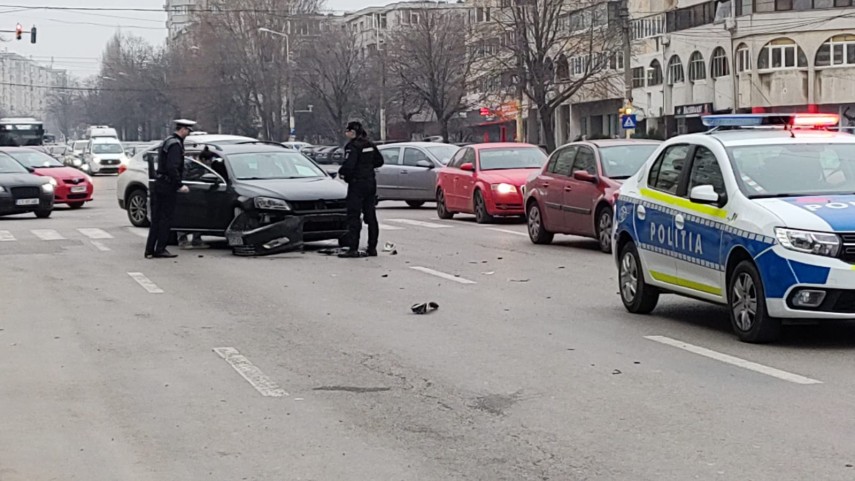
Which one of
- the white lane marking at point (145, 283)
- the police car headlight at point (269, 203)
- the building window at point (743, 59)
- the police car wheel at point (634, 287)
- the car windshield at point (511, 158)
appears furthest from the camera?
the building window at point (743, 59)

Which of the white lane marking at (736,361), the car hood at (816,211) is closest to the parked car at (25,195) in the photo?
the white lane marking at (736,361)

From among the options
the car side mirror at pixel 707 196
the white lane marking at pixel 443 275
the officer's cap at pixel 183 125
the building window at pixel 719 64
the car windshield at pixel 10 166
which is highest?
the building window at pixel 719 64

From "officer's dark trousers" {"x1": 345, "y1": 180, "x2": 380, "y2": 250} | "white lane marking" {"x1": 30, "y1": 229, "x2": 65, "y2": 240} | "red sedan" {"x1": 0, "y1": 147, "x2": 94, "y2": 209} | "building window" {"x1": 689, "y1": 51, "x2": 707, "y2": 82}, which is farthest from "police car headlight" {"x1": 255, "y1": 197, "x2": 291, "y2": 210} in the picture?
"building window" {"x1": 689, "y1": 51, "x2": 707, "y2": 82}

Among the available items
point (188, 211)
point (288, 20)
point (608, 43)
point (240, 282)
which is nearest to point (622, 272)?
point (240, 282)

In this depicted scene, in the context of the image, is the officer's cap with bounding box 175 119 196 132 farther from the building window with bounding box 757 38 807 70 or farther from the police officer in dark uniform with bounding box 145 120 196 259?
the building window with bounding box 757 38 807 70

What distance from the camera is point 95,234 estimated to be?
23.5m

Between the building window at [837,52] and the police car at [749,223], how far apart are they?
5102 cm

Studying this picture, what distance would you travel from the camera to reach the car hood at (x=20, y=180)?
28809 millimetres

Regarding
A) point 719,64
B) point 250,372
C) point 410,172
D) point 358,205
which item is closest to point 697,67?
point 719,64

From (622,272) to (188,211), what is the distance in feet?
29.3

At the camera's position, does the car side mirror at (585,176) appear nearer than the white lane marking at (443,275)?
No

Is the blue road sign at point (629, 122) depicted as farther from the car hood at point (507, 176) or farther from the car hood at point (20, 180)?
the car hood at point (20, 180)

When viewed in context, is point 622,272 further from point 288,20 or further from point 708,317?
point 288,20

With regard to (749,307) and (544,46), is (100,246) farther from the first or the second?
(544,46)
